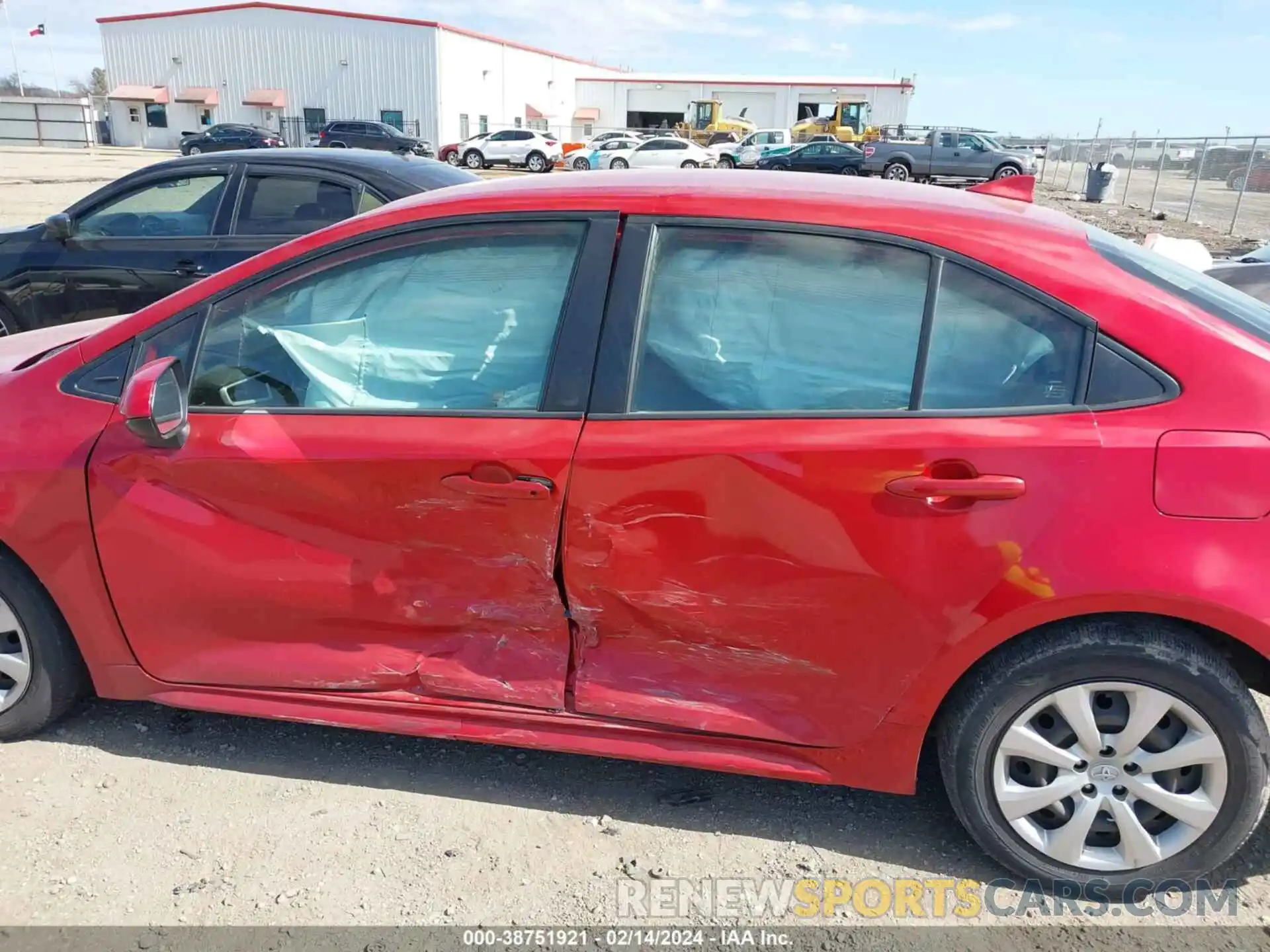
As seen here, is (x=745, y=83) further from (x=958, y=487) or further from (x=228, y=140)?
(x=958, y=487)

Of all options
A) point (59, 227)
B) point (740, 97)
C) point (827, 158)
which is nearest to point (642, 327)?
point (59, 227)

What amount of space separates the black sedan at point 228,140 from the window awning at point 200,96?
48.1 feet

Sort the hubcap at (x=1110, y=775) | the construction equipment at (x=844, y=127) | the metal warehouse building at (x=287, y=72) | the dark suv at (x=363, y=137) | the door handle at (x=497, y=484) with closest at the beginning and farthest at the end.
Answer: the hubcap at (x=1110, y=775) → the door handle at (x=497, y=484) → the dark suv at (x=363, y=137) → the construction equipment at (x=844, y=127) → the metal warehouse building at (x=287, y=72)

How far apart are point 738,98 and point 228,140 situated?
39.4m

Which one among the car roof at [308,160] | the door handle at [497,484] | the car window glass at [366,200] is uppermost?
the car roof at [308,160]

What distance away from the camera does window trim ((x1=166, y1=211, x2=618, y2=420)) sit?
243cm

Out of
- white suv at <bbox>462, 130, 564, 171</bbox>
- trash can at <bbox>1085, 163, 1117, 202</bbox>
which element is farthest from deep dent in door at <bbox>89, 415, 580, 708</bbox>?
white suv at <bbox>462, 130, 564, 171</bbox>

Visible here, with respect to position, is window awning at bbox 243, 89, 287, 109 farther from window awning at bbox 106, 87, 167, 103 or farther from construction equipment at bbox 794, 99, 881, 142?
construction equipment at bbox 794, 99, 881, 142

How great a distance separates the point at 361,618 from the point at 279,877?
709 millimetres

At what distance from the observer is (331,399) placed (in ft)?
8.80

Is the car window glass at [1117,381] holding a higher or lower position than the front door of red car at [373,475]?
higher

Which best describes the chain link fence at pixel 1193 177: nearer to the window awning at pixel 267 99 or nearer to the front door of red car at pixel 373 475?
the front door of red car at pixel 373 475

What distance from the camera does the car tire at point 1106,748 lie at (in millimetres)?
2211

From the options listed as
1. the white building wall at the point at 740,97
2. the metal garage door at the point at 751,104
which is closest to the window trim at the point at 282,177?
the white building wall at the point at 740,97
